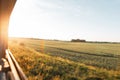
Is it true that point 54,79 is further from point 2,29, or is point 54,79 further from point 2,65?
point 2,65

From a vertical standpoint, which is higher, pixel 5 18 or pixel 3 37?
pixel 5 18

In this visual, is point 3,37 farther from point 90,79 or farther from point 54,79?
point 90,79

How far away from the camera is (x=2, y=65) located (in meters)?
4.58

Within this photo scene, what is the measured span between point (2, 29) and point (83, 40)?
4457 inches

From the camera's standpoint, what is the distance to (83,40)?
11800 centimetres

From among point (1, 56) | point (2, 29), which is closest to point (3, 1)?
point (2, 29)

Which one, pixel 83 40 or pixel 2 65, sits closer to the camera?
pixel 2 65

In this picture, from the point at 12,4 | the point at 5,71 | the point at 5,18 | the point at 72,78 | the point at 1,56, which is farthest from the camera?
the point at 72,78

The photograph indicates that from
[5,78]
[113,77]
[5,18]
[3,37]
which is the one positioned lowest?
[113,77]

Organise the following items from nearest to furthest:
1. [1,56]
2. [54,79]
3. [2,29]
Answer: [2,29]
[1,56]
[54,79]

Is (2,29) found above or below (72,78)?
above

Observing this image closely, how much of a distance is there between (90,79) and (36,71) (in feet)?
8.58

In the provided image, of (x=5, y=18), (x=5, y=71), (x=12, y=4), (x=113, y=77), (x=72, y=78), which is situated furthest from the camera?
(x=113, y=77)

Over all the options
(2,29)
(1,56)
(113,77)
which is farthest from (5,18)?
(113,77)
